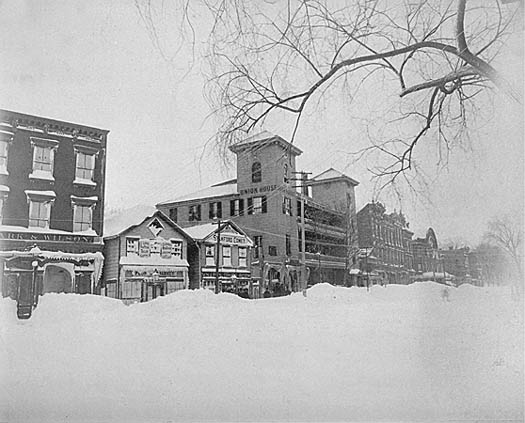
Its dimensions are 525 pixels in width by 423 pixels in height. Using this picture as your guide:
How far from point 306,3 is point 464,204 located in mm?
992

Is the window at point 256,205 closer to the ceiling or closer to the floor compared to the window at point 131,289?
closer to the ceiling

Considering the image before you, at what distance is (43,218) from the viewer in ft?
5.95

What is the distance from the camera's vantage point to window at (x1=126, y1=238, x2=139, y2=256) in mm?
1852

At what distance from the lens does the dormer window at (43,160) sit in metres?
1.83

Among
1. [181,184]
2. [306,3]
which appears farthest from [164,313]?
[306,3]

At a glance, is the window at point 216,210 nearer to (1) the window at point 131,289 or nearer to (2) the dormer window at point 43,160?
(1) the window at point 131,289

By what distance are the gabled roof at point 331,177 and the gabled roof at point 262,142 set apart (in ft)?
0.40

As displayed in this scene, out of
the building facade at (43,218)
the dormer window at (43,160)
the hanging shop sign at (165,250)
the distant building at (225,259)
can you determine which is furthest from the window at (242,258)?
the dormer window at (43,160)

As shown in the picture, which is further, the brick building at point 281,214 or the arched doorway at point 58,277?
the brick building at point 281,214

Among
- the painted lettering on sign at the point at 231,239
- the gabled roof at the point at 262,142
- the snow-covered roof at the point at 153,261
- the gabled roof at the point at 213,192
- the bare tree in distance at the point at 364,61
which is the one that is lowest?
the snow-covered roof at the point at 153,261

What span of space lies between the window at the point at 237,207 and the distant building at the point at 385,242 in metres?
0.45

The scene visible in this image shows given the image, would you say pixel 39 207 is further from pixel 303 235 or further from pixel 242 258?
pixel 303 235

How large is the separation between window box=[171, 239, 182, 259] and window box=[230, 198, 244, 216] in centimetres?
22

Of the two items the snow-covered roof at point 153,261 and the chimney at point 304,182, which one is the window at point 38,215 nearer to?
the snow-covered roof at point 153,261
